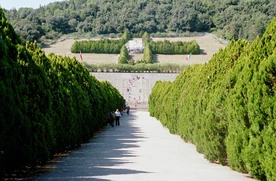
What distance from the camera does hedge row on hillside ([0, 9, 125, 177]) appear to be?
22.3 ft

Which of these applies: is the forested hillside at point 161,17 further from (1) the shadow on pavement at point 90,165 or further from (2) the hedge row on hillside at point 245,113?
(2) the hedge row on hillside at point 245,113

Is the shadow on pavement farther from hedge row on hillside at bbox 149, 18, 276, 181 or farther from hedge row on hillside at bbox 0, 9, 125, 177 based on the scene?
hedge row on hillside at bbox 149, 18, 276, 181

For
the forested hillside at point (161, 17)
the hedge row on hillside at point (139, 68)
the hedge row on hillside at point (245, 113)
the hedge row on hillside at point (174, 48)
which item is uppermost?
the forested hillside at point (161, 17)

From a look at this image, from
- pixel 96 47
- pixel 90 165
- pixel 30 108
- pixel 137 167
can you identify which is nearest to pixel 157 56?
pixel 96 47

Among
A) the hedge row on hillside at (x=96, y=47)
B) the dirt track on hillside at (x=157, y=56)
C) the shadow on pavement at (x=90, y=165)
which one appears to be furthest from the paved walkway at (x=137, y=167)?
the hedge row on hillside at (x=96, y=47)

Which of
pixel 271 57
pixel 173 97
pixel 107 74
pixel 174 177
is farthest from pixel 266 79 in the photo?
pixel 107 74

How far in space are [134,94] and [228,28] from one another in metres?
67.5

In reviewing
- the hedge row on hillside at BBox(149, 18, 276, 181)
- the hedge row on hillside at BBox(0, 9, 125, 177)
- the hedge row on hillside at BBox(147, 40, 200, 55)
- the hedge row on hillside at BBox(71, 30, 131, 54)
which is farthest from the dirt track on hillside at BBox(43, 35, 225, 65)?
the hedge row on hillside at BBox(149, 18, 276, 181)

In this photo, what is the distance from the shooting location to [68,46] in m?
95.3

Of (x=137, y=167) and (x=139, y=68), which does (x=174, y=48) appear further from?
(x=137, y=167)

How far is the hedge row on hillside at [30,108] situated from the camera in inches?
268

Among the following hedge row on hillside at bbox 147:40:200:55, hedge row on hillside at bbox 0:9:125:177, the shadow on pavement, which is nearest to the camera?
hedge row on hillside at bbox 0:9:125:177

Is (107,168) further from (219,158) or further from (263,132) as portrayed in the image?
(263,132)

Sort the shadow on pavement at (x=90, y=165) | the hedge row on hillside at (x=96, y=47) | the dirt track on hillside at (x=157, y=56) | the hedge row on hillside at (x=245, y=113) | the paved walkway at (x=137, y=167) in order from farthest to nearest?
the hedge row on hillside at (x=96, y=47)
the dirt track on hillside at (x=157, y=56)
the shadow on pavement at (x=90, y=165)
the paved walkway at (x=137, y=167)
the hedge row on hillside at (x=245, y=113)
